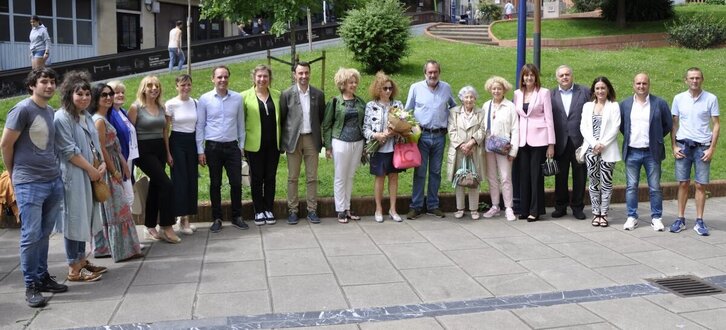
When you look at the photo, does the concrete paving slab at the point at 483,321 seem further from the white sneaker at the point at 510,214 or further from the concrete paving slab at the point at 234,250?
the white sneaker at the point at 510,214

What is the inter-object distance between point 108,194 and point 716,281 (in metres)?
5.43

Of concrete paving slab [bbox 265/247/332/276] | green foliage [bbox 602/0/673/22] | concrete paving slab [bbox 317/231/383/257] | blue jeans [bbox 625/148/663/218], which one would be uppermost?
green foliage [bbox 602/0/673/22]

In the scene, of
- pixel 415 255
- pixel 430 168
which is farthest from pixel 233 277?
pixel 430 168

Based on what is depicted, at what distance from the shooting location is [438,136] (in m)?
8.33

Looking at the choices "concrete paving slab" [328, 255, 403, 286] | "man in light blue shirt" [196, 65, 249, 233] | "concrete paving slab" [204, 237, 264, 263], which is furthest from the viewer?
"man in light blue shirt" [196, 65, 249, 233]

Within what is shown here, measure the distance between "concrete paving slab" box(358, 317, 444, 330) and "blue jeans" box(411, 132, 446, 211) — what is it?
3526mm

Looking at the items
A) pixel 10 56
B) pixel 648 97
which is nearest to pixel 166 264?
pixel 648 97

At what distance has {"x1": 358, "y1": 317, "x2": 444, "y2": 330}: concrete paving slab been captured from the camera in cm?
485

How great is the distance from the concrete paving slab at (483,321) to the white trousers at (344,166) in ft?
10.8

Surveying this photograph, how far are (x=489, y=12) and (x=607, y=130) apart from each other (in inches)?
1333

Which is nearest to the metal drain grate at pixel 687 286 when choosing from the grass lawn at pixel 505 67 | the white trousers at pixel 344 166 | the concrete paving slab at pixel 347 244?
the concrete paving slab at pixel 347 244

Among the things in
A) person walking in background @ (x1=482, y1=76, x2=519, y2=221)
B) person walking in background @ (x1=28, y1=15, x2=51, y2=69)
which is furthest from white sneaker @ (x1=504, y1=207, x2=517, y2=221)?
person walking in background @ (x1=28, y1=15, x2=51, y2=69)

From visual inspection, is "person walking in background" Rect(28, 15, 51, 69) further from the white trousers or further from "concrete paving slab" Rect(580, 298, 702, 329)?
"concrete paving slab" Rect(580, 298, 702, 329)

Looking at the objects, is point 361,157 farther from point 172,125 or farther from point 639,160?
point 639,160
